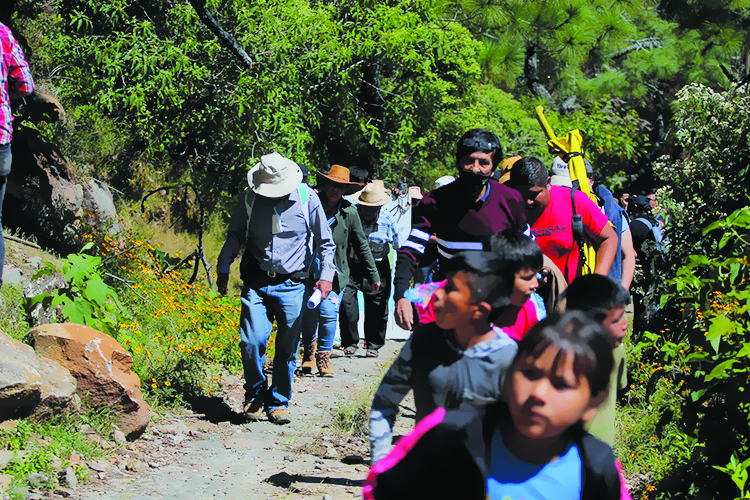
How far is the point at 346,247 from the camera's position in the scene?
28.6ft

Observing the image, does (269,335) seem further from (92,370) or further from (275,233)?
(92,370)

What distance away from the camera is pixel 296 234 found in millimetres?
6324

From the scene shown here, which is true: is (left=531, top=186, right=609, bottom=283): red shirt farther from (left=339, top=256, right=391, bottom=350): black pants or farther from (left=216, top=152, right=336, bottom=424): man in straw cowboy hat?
(left=339, top=256, right=391, bottom=350): black pants

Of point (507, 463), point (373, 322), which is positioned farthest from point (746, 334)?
point (373, 322)

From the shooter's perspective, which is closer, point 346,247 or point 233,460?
point 233,460

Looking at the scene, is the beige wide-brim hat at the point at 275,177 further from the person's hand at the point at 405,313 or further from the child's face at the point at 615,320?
the child's face at the point at 615,320

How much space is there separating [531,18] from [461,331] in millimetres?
15151

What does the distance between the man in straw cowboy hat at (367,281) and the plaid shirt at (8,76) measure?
15.0ft

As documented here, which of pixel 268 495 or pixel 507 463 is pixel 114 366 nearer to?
pixel 268 495

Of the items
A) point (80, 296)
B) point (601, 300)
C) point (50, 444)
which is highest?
point (601, 300)

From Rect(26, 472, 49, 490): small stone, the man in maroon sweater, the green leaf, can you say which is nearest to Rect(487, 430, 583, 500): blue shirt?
the green leaf

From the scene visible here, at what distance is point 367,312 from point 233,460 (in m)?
4.40

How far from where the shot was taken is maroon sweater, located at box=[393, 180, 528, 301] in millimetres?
4324

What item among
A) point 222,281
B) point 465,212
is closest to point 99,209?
point 222,281
